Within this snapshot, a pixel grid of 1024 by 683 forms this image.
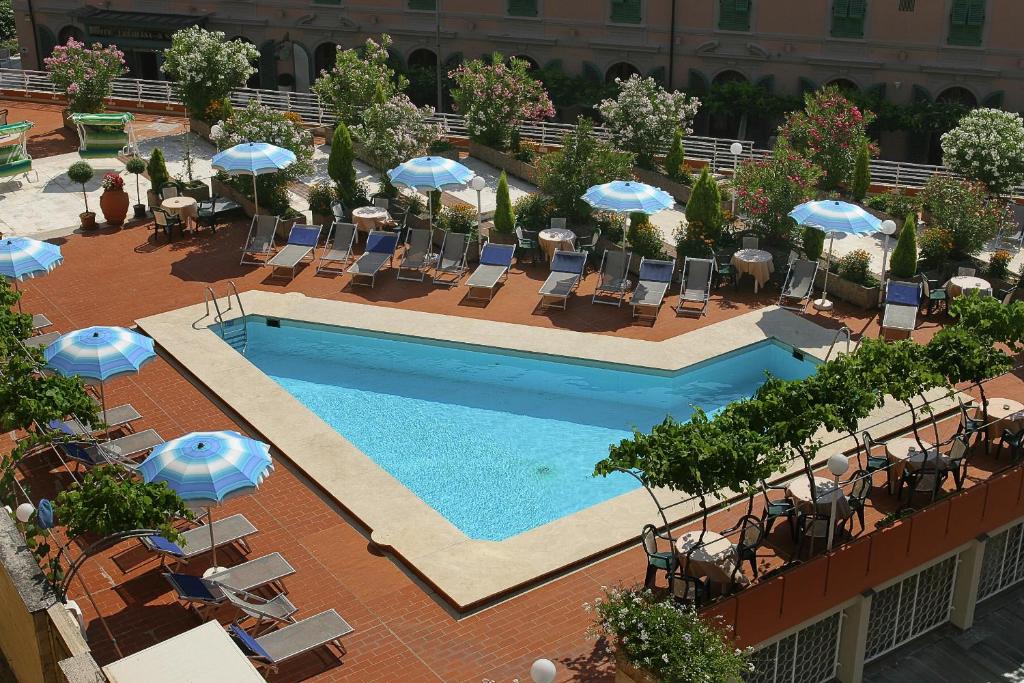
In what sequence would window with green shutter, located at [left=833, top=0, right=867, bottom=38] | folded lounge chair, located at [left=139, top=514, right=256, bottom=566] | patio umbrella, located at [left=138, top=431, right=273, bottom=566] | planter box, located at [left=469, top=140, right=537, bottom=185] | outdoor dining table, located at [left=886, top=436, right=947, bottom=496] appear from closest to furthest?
patio umbrella, located at [left=138, top=431, right=273, bottom=566] < folded lounge chair, located at [left=139, top=514, right=256, bottom=566] < outdoor dining table, located at [left=886, top=436, right=947, bottom=496] < planter box, located at [left=469, top=140, right=537, bottom=185] < window with green shutter, located at [left=833, top=0, right=867, bottom=38]

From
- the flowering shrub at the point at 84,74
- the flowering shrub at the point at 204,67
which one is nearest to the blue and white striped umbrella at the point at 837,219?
the flowering shrub at the point at 204,67

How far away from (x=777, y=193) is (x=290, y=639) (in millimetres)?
14434

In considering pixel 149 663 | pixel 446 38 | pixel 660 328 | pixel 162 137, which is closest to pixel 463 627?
pixel 149 663

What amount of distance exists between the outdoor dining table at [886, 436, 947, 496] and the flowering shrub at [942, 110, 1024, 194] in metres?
11.3

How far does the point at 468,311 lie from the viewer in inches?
927

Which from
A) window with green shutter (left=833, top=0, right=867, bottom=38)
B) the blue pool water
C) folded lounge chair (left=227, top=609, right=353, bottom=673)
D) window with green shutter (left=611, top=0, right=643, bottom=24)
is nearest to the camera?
folded lounge chair (left=227, top=609, right=353, bottom=673)

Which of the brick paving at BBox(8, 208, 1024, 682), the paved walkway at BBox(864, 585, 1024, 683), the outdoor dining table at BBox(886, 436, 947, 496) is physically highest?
the outdoor dining table at BBox(886, 436, 947, 496)

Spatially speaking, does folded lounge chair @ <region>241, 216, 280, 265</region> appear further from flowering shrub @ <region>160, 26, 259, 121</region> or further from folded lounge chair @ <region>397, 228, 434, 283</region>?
flowering shrub @ <region>160, 26, 259, 121</region>

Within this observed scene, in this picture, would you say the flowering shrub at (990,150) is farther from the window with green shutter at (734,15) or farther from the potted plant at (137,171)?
the potted plant at (137,171)

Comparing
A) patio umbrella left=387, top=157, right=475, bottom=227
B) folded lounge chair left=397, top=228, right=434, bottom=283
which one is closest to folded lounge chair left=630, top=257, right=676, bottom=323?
patio umbrella left=387, top=157, right=475, bottom=227

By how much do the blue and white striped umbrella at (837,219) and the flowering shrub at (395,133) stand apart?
8862 millimetres

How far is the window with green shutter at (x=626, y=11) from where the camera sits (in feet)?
118

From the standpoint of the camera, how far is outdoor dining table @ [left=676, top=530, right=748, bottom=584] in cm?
1492

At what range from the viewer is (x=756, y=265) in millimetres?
24109
